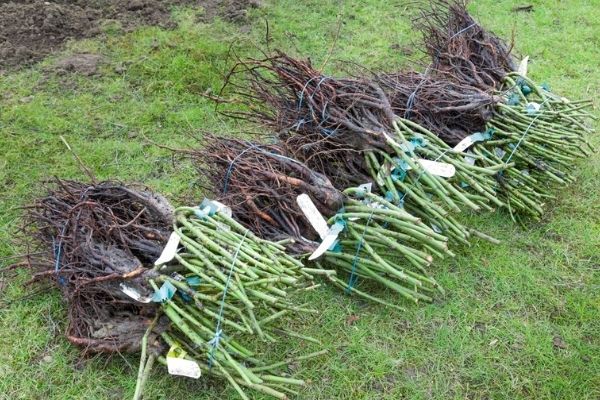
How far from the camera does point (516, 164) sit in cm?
304

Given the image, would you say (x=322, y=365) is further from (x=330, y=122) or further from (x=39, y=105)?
(x=39, y=105)

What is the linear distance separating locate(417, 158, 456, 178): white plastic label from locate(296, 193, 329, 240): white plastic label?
59 cm

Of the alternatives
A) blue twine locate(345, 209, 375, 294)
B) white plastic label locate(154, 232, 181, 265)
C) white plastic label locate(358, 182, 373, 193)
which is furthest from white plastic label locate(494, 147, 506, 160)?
white plastic label locate(154, 232, 181, 265)

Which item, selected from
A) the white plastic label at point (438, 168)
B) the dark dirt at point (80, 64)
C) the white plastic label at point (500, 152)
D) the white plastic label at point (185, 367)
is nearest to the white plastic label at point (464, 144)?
the white plastic label at point (500, 152)

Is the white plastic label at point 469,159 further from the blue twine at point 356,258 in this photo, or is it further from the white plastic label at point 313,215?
the white plastic label at point 313,215

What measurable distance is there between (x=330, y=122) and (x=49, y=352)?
1686 mm

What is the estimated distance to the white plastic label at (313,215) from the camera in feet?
8.18

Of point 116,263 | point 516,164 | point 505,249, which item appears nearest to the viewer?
point 116,263

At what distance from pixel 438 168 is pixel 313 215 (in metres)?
0.68

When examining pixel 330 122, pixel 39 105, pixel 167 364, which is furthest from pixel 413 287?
pixel 39 105

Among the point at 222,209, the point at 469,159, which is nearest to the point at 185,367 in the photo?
the point at 222,209

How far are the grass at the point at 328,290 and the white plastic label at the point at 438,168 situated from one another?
0.43 metres

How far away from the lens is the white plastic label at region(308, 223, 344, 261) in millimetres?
2426

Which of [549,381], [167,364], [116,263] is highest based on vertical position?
[116,263]
